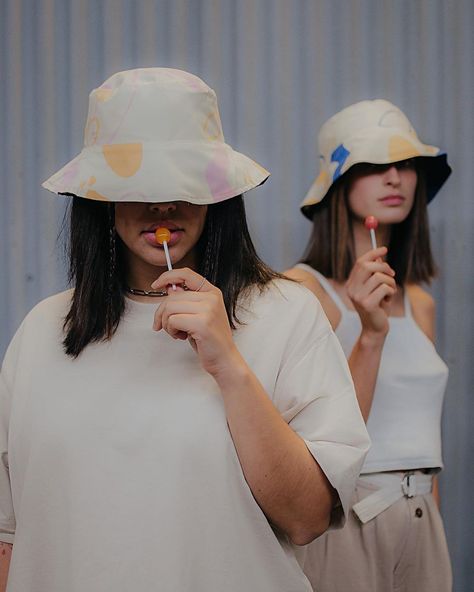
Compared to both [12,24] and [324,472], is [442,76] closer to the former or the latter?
[12,24]

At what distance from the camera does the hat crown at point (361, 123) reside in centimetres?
176

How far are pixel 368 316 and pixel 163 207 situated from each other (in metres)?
0.61

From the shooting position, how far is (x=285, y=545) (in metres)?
1.12

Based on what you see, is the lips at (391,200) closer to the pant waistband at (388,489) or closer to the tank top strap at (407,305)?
the tank top strap at (407,305)

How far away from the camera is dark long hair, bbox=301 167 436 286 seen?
176cm

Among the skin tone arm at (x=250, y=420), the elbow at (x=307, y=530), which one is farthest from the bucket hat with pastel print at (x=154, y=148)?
the elbow at (x=307, y=530)

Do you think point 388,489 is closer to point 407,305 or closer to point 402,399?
point 402,399

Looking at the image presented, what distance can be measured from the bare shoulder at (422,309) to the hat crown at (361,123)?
314mm

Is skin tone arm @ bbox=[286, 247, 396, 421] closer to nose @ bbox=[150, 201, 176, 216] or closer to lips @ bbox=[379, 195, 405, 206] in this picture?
lips @ bbox=[379, 195, 405, 206]

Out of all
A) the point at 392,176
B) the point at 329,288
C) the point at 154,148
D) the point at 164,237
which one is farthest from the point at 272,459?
the point at 392,176

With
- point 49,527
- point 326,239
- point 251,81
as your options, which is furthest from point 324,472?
point 251,81

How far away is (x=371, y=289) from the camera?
5.30 ft

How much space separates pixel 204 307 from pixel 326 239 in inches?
31.0

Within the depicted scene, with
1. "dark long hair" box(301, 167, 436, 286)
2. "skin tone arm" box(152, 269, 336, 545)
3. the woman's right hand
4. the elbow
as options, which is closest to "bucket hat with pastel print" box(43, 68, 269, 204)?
"skin tone arm" box(152, 269, 336, 545)
